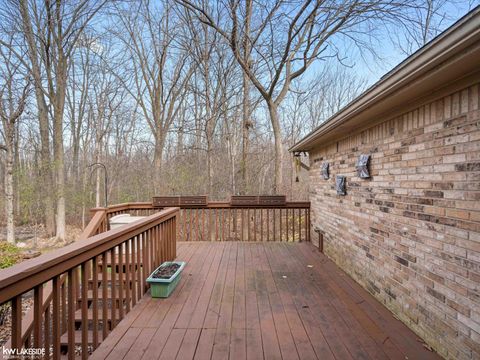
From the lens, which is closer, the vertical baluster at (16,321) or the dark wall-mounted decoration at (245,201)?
the vertical baluster at (16,321)

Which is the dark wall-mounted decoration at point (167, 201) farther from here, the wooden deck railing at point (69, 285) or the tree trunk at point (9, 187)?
the tree trunk at point (9, 187)

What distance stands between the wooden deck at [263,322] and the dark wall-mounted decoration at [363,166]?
136cm

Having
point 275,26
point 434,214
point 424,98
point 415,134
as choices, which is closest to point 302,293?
point 434,214

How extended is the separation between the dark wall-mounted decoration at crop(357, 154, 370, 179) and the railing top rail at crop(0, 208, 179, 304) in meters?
2.66

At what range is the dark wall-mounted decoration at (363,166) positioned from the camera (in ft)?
9.81

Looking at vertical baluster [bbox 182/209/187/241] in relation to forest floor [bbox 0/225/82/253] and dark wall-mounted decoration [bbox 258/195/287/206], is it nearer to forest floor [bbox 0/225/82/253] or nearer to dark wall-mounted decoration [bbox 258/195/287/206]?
dark wall-mounted decoration [bbox 258/195/287/206]

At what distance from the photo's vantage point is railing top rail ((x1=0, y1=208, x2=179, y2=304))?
3.74 ft

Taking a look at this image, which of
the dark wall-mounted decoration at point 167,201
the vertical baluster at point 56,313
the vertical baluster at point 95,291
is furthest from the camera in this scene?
the dark wall-mounted decoration at point 167,201

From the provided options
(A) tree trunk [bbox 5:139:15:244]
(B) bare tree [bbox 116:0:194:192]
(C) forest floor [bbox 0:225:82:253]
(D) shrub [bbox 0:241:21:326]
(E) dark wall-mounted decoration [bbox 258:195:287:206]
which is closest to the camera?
(D) shrub [bbox 0:241:21:326]

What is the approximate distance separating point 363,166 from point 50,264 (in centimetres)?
304

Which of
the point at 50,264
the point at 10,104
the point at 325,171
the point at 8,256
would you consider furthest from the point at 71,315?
the point at 10,104

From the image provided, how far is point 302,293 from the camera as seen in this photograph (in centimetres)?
297

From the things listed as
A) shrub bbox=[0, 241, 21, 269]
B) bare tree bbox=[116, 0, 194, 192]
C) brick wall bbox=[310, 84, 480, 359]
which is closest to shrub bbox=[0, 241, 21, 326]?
shrub bbox=[0, 241, 21, 269]

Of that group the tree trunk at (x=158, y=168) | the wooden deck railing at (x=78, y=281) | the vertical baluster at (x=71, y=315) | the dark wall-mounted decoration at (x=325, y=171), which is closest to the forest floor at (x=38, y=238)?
the tree trunk at (x=158, y=168)
